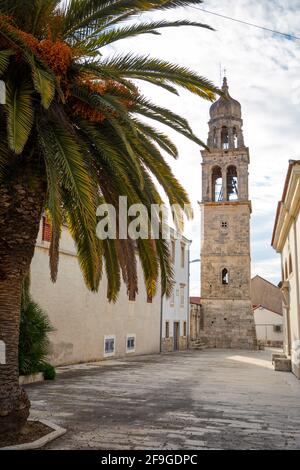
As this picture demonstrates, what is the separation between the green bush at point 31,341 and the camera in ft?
40.4

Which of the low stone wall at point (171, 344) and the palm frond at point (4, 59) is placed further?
the low stone wall at point (171, 344)

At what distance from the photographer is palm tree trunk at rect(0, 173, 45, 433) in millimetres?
6203

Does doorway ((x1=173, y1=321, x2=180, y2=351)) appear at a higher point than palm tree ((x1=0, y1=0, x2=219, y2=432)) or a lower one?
lower

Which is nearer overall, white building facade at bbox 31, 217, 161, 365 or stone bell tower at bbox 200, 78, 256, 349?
white building facade at bbox 31, 217, 161, 365

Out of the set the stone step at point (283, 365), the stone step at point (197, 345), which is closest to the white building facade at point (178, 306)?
the stone step at point (197, 345)

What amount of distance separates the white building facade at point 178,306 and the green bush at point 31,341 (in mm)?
16319

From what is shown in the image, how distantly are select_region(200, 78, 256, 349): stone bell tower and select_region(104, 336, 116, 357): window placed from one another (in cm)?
1610

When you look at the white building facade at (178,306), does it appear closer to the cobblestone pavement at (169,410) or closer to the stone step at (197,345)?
the stone step at (197,345)

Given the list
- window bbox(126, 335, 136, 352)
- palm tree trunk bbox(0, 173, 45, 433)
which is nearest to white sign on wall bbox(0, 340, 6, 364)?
palm tree trunk bbox(0, 173, 45, 433)

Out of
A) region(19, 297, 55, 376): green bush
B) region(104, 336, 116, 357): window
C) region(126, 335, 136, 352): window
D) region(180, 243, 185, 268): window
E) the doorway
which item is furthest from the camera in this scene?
region(180, 243, 185, 268): window

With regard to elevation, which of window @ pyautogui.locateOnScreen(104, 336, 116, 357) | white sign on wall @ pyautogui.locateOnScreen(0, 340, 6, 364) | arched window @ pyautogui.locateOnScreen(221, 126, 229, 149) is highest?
arched window @ pyautogui.locateOnScreen(221, 126, 229, 149)

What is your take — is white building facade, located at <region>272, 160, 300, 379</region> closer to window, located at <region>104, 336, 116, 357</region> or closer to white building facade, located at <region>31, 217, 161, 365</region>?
white building facade, located at <region>31, 217, 161, 365</region>
